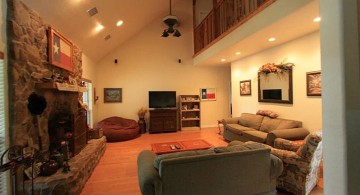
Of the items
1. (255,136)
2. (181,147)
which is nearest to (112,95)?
(181,147)

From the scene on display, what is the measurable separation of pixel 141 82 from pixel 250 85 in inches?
156

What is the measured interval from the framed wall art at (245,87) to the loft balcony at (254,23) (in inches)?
49.2

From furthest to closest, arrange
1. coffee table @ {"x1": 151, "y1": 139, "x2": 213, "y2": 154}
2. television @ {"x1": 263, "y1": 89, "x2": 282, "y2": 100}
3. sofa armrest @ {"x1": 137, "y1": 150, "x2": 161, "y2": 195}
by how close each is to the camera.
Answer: television @ {"x1": 263, "y1": 89, "x2": 282, "y2": 100} → coffee table @ {"x1": 151, "y1": 139, "x2": 213, "y2": 154} → sofa armrest @ {"x1": 137, "y1": 150, "x2": 161, "y2": 195}

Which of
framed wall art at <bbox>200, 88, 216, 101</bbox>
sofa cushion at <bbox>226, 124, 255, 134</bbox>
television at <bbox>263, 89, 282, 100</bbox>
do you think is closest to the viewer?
television at <bbox>263, 89, 282, 100</bbox>

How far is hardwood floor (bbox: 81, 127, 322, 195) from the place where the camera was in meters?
2.79

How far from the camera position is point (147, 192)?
1687 mm

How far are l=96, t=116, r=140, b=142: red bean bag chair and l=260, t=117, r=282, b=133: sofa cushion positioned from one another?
3.85 m

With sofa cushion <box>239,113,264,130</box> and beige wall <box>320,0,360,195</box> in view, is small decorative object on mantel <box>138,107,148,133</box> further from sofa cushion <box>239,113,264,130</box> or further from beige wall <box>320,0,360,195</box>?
beige wall <box>320,0,360,195</box>

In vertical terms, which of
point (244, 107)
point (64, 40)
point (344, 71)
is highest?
point (64, 40)

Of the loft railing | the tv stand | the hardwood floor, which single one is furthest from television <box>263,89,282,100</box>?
the tv stand

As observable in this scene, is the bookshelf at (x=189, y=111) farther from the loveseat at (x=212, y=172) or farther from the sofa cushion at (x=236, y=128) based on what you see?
the loveseat at (x=212, y=172)

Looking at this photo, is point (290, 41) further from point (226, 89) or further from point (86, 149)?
point (86, 149)

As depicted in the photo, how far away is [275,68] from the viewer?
4531 mm

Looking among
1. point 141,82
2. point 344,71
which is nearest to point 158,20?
point 141,82
